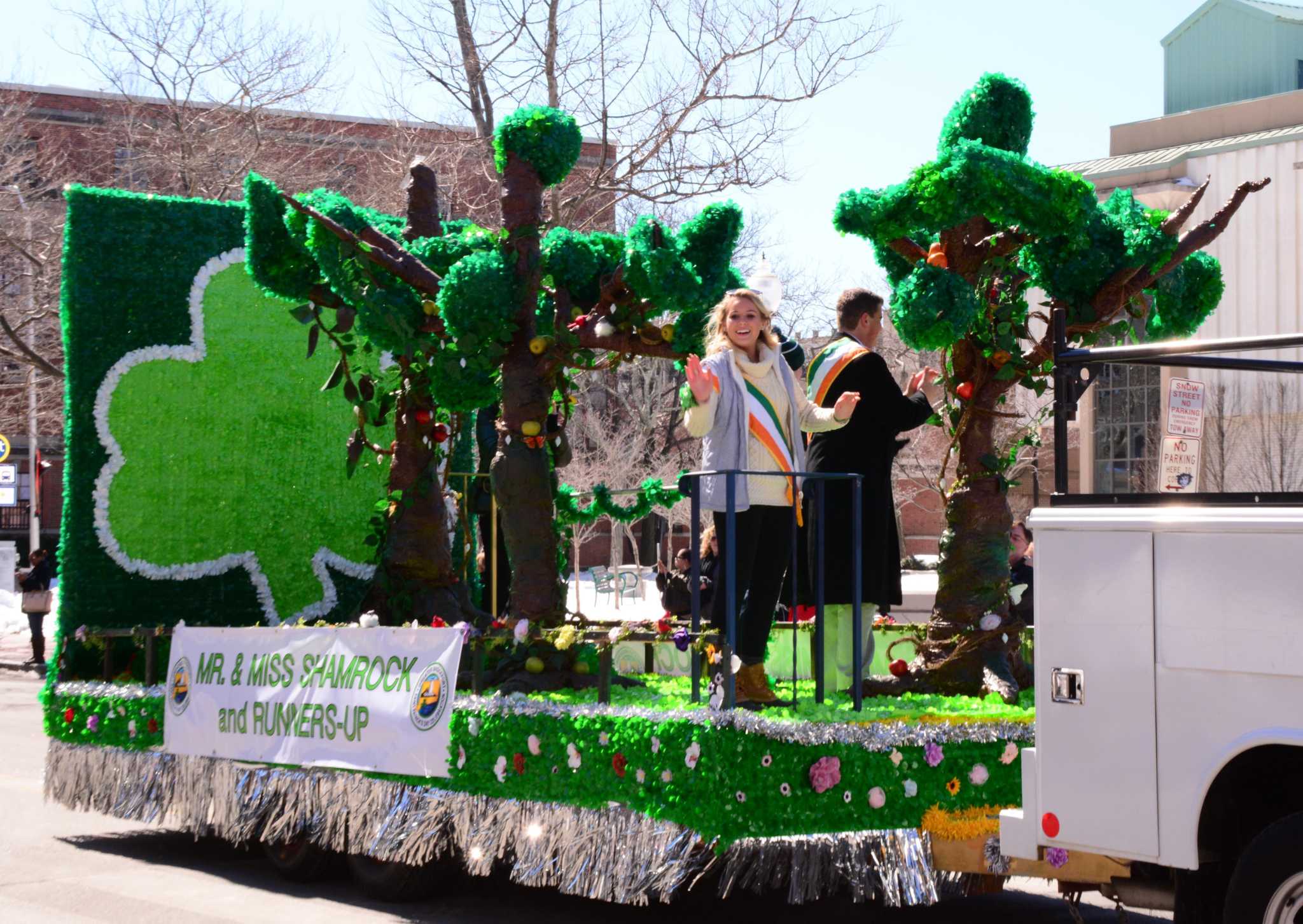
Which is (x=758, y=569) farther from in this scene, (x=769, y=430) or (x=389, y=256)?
(x=389, y=256)

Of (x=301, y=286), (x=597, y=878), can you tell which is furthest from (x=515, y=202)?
(x=597, y=878)

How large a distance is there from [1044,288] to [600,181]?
626 inches

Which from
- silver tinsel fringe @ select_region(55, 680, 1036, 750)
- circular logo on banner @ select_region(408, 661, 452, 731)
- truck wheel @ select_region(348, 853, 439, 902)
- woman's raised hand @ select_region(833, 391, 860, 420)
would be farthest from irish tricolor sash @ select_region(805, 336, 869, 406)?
truck wheel @ select_region(348, 853, 439, 902)

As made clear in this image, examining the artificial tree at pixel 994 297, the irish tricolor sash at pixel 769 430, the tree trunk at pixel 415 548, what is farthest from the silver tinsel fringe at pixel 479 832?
the irish tricolor sash at pixel 769 430

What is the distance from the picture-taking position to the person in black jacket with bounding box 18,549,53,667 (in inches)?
843

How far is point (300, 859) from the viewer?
7391mm

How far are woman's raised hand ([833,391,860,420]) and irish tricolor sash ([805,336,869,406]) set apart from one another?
51 cm

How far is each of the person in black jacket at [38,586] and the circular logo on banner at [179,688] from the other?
47.7ft

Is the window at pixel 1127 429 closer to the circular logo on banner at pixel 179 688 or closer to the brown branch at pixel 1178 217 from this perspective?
the brown branch at pixel 1178 217

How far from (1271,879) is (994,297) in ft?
12.0

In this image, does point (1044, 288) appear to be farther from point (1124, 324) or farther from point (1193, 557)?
point (1193, 557)

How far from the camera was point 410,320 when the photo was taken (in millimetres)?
7695

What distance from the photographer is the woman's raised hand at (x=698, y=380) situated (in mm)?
6055

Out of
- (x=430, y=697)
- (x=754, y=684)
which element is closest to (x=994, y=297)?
(x=754, y=684)
